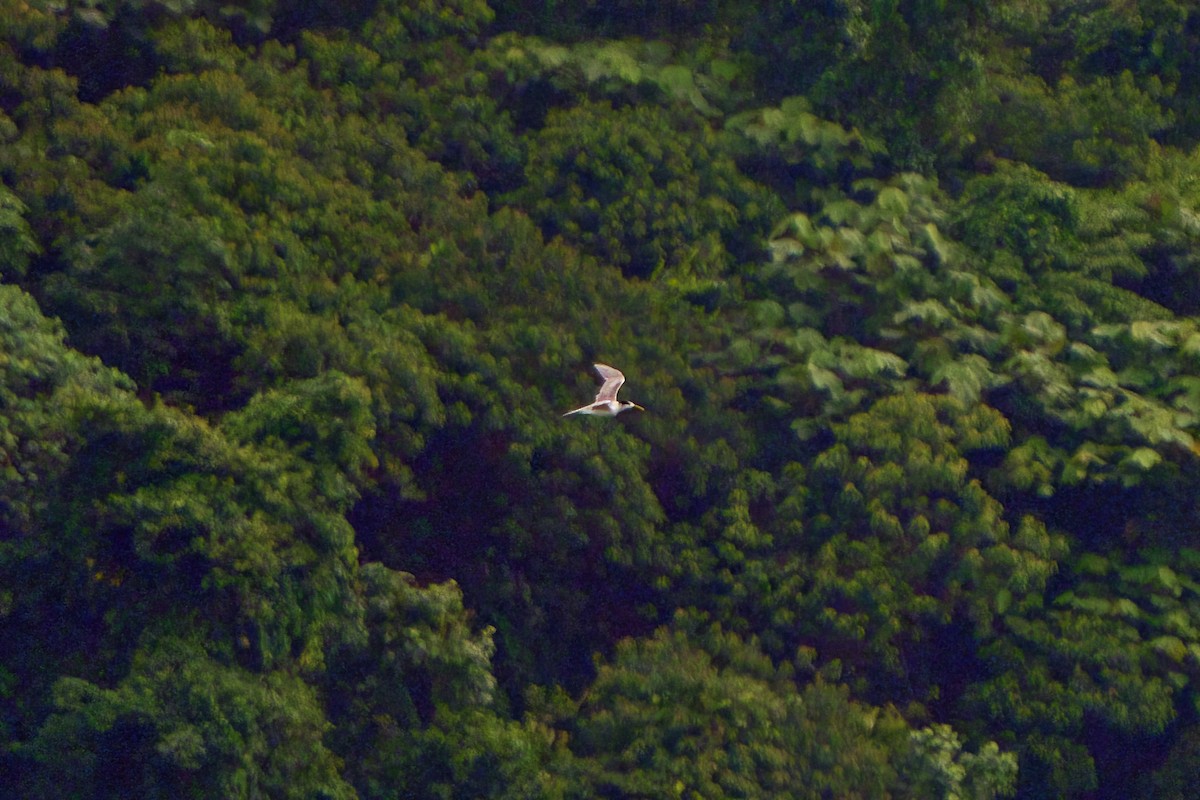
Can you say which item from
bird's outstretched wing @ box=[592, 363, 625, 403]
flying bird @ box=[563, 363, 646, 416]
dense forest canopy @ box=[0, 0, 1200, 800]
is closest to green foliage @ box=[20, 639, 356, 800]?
dense forest canopy @ box=[0, 0, 1200, 800]

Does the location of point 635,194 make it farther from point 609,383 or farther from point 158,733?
point 158,733

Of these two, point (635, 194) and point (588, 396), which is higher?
point (635, 194)

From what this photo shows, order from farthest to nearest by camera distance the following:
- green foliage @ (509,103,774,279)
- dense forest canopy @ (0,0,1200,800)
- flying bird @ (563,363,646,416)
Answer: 1. green foliage @ (509,103,774,279)
2. flying bird @ (563,363,646,416)
3. dense forest canopy @ (0,0,1200,800)

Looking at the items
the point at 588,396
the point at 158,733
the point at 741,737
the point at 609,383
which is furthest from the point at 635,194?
the point at 158,733

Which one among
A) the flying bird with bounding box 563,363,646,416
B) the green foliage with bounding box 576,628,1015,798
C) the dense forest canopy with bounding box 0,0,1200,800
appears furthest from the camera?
the flying bird with bounding box 563,363,646,416

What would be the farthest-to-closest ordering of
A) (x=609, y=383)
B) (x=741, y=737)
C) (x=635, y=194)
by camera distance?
1. (x=635, y=194)
2. (x=609, y=383)
3. (x=741, y=737)

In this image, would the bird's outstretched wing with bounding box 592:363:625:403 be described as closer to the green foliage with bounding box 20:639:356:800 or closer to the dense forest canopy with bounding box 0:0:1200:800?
the dense forest canopy with bounding box 0:0:1200:800

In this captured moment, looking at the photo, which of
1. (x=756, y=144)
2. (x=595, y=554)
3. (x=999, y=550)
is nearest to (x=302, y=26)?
(x=756, y=144)
